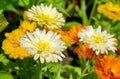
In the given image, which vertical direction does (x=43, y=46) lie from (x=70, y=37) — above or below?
below

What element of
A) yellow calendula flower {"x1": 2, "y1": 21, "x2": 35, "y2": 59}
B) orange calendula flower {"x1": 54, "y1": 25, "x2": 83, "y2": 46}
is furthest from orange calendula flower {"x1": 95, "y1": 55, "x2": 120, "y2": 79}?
yellow calendula flower {"x1": 2, "y1": 21, "x2": 35, "y2": 59}

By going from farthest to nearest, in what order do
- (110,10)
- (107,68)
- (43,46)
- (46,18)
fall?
(110,10) → (46,18) → (107,68) → (43,46)

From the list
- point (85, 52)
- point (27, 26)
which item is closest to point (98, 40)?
point (85, 52)

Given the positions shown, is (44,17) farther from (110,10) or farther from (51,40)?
(110,10)

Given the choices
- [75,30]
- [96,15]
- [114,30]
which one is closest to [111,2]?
[96,15]

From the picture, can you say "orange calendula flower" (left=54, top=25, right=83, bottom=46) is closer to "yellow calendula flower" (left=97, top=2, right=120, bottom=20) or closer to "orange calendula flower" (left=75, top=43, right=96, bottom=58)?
"orange calendula flower" (left=75, top=43, right=96, bottom=58)

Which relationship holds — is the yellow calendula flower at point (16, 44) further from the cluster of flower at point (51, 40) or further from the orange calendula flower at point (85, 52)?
the orange calendula flower at point (85, 52)

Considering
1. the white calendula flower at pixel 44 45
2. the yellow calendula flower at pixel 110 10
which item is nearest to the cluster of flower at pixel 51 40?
the white calendula flower at pixel 44 45
